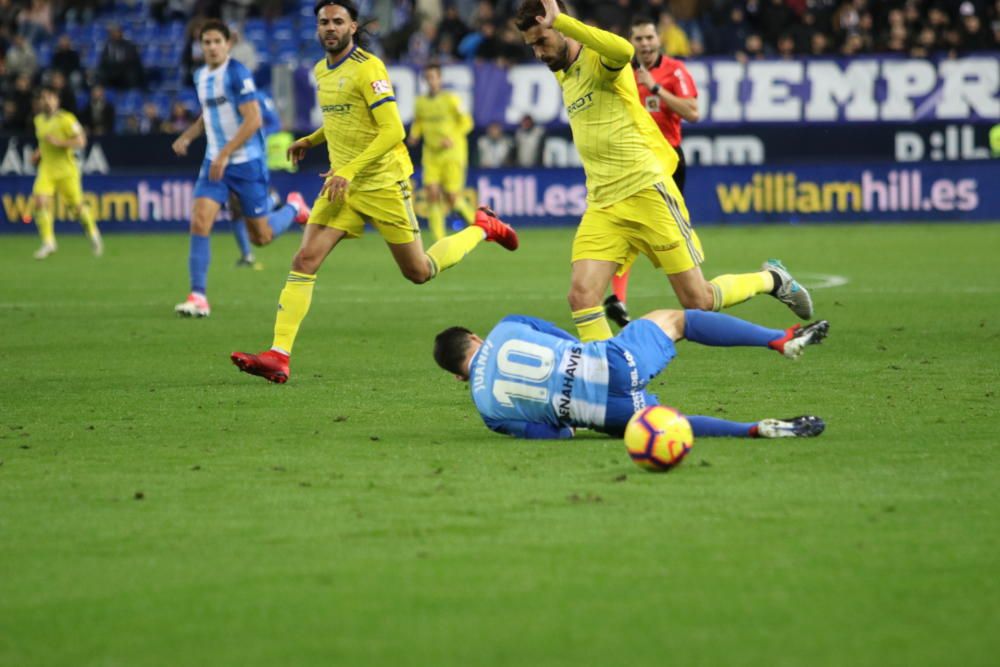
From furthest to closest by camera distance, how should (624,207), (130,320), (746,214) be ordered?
(746,214)
(130,320)
(624,207)

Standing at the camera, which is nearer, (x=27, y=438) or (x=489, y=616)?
(x=489, y=616)

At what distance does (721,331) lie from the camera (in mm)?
8305

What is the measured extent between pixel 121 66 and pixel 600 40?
2519cm

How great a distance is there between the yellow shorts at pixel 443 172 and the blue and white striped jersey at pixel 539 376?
17934mm

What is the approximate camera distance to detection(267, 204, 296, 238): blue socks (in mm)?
14562

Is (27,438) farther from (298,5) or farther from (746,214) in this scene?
(298,5)

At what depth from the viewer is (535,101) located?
30297mm

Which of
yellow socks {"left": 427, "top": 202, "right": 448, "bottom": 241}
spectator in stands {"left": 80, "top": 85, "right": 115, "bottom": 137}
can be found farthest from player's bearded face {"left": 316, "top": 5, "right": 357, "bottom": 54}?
spectator in stands {"left": 80, "top": 85, "right": 115, "bottom": 137}

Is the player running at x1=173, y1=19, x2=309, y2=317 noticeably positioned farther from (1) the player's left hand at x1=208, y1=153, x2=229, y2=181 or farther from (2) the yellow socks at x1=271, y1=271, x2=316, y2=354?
(2) the yellow socks at x1=271, y1=271, x2=316, y2=354

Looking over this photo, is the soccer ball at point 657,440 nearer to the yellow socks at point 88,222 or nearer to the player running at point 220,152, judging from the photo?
the player running at point 220,152

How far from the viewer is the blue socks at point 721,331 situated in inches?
323

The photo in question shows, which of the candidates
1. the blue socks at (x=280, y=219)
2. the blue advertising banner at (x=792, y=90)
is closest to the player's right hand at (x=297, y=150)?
the blue socks at (x=280, y=219)

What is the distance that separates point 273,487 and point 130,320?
27.3ft

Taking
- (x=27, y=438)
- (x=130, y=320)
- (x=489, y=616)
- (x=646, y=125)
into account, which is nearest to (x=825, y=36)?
(x=130, y=320)
